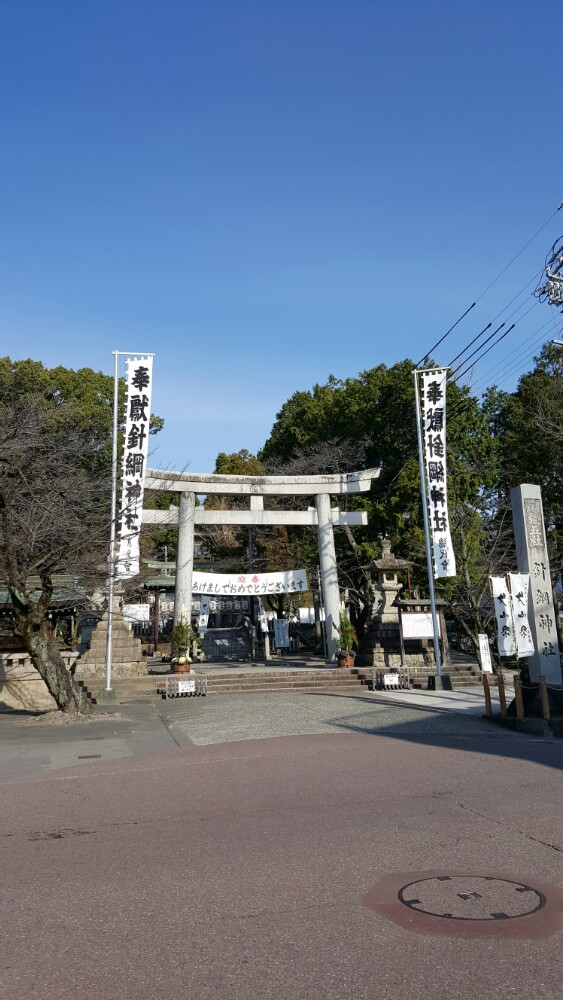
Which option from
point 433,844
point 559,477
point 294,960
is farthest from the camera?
point 559,477

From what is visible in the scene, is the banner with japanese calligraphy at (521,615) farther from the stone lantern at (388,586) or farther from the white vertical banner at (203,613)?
the white vertical banner at (203,613)

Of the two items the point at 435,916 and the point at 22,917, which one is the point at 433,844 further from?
the point at 22,917

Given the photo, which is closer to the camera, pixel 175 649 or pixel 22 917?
pixel 22 917

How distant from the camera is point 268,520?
86.5 ft

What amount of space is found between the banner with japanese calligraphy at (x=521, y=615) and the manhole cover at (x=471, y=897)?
36.6ft

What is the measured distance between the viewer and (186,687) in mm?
19844

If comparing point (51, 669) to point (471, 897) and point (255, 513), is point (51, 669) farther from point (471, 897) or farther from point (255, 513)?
point (471, 897)

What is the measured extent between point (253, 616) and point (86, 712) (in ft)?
78.5

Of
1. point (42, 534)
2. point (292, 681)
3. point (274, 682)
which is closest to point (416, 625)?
point (292, 681)

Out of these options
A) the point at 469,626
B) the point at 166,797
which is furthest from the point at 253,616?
the point at 166,797

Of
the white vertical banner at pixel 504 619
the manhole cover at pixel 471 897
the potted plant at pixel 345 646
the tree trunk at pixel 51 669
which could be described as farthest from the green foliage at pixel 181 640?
the manhole cover at pixel 471 897

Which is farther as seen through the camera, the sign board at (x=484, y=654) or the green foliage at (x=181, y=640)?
the green foliage at (x=181, y=640)

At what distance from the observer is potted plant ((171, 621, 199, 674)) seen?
22234 millimetres

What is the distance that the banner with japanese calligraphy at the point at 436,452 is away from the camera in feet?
73.1
